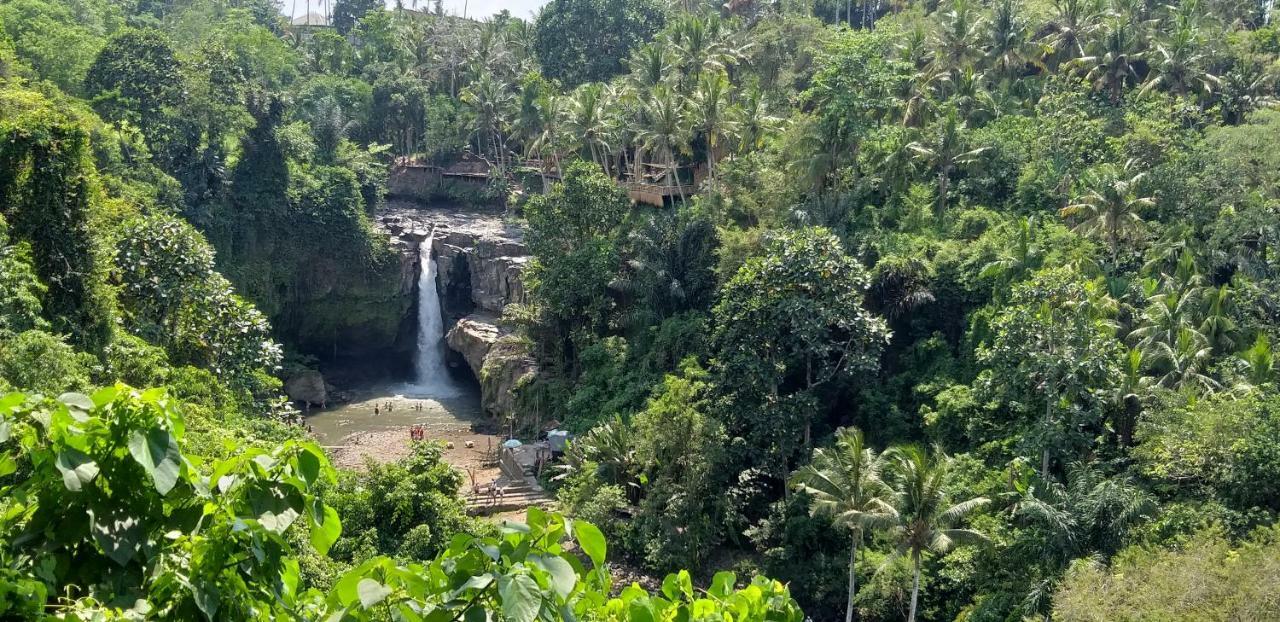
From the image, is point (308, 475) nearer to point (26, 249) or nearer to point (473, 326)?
point (26, 249)

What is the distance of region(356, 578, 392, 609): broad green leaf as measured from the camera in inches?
142

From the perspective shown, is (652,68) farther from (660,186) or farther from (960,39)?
(960,39)

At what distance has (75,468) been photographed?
11.9 feet

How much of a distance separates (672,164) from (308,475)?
34.1 m

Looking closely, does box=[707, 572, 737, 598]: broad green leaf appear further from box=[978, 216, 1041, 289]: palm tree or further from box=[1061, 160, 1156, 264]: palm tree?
box=[1061, 160, 1156, 264]: palm tree

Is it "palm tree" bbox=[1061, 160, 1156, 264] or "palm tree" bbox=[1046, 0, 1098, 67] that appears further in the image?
"palm tree" bbox=[1046, 0, 1098, 67]

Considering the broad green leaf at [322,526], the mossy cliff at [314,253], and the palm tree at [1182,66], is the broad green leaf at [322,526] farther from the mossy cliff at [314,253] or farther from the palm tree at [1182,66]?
the mossy cliff at [314,253]

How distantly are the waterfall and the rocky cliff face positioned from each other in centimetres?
36

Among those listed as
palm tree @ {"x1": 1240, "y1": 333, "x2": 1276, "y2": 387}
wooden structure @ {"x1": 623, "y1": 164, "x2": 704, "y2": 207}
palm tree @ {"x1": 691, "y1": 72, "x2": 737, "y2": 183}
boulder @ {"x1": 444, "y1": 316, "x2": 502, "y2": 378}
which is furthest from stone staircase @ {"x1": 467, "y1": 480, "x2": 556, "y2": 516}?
palm tree @ {"x1": 1240, "y1": 333, "x2": 1276, "y2": 387}

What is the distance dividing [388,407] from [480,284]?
6853 millimetres

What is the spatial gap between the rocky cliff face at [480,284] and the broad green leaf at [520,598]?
1246 inches

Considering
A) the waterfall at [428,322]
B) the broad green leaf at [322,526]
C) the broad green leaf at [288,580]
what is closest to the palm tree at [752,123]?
the waterfall at [428,322]

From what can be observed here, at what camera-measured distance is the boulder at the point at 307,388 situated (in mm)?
38875

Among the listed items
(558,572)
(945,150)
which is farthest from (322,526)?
(945,150)
